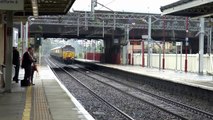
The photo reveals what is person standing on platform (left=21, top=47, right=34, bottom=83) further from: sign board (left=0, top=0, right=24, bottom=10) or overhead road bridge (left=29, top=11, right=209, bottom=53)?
overhead road bridge (left=29, top=11, right=209, bottom=53)

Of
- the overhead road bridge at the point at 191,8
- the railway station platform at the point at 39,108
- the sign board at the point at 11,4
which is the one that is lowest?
the railway station platform at the point at 39,108

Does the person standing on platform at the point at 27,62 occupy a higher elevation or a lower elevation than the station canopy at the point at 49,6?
lower

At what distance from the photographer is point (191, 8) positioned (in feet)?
76.0

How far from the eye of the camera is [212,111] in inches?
609

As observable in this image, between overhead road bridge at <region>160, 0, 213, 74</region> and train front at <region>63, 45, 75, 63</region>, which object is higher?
overhead road bridge at <region>160, 0, 213, 74</region>

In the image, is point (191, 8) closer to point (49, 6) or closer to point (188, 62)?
point (49, 6)

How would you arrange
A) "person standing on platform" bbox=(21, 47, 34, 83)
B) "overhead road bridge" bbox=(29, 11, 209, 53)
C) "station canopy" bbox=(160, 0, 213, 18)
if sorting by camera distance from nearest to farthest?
"person standing on platform" bbox=(21, 47, 34, 83) → "station canopy" bbox=(160, 0, 213, 18) → "overhead road bridge" bbox=(29, 11, 209, 53)

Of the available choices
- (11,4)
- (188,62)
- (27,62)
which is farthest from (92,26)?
(11,4)

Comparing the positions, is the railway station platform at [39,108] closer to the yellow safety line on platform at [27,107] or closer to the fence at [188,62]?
the yellow safety line on platform at [27,107]

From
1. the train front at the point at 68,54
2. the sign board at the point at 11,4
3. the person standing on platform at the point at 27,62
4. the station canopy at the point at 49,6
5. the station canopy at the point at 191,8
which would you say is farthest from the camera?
the train front at the point at 68,54

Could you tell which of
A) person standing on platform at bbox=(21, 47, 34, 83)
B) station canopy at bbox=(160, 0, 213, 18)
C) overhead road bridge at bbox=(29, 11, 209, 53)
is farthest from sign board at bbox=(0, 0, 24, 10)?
overhead road bridge at bbox=(29, 11, 209, 53)

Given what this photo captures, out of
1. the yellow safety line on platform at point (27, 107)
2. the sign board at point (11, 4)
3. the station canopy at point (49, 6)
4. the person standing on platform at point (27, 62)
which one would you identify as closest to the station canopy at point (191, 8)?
the station canopy at point (49, 6)

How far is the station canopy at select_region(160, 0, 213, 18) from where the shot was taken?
858 inches

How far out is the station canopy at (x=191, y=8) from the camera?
2180 centimetres
